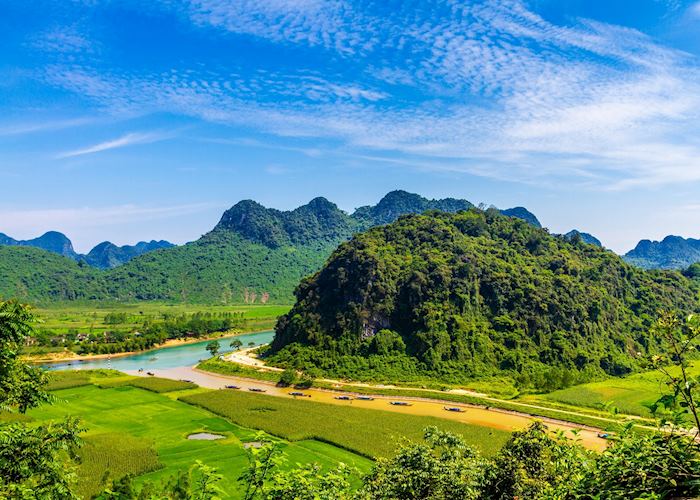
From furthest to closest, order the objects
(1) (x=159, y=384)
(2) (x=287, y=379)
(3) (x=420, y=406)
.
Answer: (2) (x=287, y=379), (1) (x=159, y=384), (3) (x=420, y=406)

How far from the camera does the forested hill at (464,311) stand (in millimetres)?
81312

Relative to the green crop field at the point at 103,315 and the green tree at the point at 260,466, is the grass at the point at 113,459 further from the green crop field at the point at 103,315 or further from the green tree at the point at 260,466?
the green crop field at the point at 103,315

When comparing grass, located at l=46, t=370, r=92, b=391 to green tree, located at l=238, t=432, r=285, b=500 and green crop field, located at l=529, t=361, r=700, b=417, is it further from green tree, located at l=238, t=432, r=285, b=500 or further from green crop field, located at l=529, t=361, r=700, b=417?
green tree, located at l=238, t=432, r=285, b=500

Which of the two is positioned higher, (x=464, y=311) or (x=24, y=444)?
(x=24, y=444)

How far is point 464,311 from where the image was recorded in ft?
288

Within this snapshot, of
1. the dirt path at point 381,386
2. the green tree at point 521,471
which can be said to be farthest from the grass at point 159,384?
the green tree at point 521,471

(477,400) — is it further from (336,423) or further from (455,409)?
(336,423)

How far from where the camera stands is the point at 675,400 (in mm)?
5602

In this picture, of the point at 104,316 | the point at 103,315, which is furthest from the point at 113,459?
the point at 103,315

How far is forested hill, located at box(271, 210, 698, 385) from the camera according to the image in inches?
3201

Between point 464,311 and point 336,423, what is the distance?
4395 cm

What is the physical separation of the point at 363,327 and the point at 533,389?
32250 millimetres

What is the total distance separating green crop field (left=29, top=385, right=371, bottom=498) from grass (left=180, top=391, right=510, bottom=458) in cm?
165

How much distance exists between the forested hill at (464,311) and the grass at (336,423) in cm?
2077
